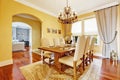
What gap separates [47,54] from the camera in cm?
331

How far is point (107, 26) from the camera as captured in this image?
428 cm

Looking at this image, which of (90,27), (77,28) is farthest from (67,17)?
(77,28)

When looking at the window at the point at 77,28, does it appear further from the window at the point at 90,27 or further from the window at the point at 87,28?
the window at the point at 90,27

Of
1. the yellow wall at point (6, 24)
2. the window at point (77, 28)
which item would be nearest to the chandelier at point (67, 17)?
the yellow wall at point (6, 24)

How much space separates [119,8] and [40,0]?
360cm

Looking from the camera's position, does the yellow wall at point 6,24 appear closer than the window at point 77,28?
Yes

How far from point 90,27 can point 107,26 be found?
107 centimetres

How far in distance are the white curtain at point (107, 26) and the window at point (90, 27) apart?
411 millimetres

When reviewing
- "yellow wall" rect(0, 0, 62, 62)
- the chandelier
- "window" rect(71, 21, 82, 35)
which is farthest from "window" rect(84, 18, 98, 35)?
"yellow wall" rect(0, 0, 62, 62)

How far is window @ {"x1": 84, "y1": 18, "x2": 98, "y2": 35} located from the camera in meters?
5.01

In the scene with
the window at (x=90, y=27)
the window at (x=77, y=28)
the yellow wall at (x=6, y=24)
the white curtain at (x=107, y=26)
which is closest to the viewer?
the yellow wall at (x=6, y=24)

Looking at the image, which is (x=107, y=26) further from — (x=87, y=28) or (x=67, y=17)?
(x=67, y=17)

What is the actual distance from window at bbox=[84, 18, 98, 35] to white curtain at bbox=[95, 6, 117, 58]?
0.41 m

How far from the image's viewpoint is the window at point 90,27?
5.01 m
